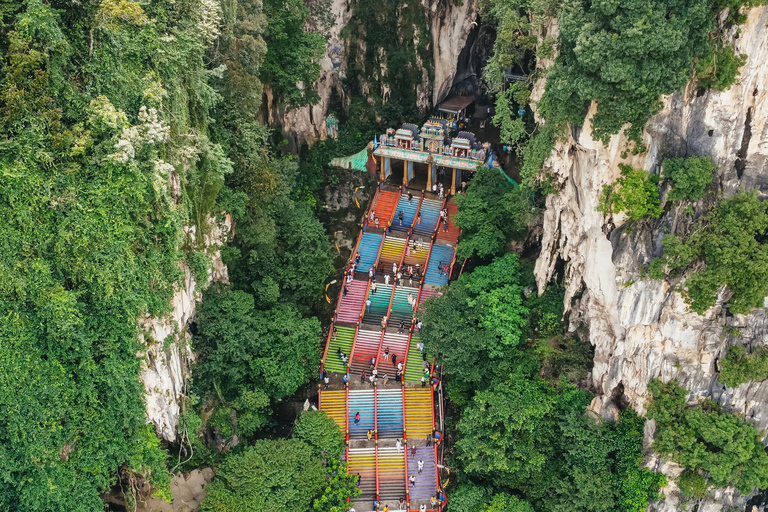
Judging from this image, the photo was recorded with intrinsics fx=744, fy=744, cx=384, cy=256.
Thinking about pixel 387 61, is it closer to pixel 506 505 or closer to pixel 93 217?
pixel 93 217

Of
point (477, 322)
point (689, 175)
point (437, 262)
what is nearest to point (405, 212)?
point (437, 262)

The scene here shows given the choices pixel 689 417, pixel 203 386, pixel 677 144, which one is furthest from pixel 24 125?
pixel 689 417

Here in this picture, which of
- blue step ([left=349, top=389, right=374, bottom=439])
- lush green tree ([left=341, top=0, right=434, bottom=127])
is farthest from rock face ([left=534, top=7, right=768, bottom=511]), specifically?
lush green tree ([left=341, top=0, right=434, bottom=127])

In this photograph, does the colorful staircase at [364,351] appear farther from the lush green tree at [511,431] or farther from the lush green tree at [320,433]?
the lush green tree at [511,431]

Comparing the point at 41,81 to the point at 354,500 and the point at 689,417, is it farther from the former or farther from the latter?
the point at 689,417

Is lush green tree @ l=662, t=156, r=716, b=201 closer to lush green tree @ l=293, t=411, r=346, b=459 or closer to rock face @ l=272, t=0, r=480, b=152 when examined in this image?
lush green tree @ l=293, t=411, r=346, b=459

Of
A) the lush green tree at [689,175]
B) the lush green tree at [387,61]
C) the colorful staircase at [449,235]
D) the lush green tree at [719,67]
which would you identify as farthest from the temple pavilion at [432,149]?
the lush green tree at [719,67]
